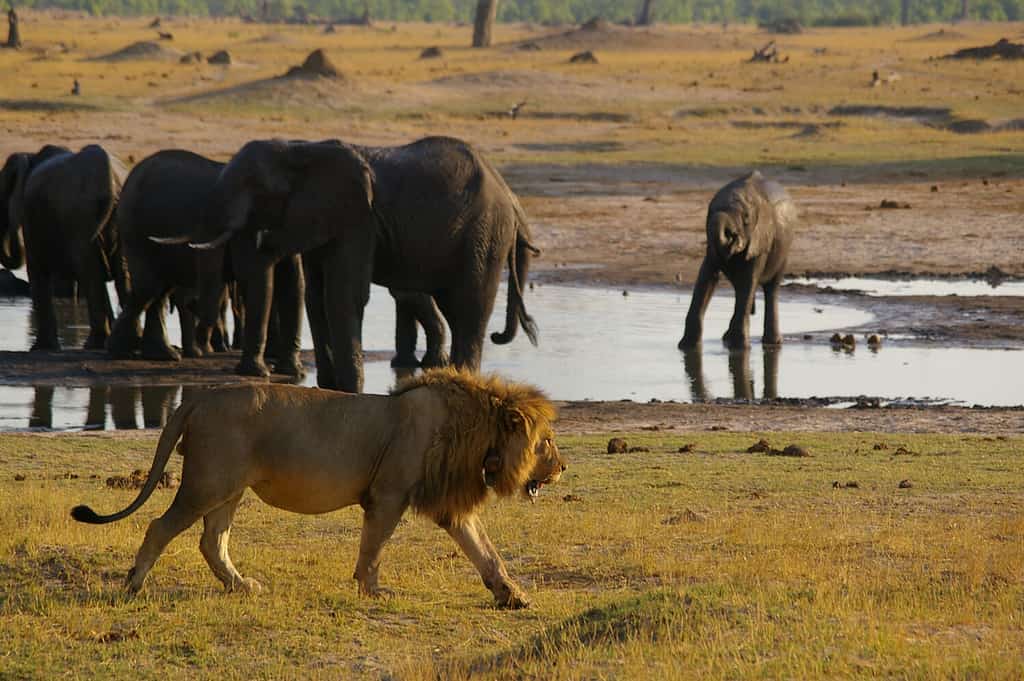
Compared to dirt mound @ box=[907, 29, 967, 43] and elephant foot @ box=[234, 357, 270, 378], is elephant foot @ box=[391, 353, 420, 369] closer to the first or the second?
elephant foot @ box=[234, 357, 270, 378]

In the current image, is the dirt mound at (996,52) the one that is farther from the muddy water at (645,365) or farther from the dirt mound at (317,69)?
the muddy water at (645,365)

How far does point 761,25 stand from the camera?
10188cm

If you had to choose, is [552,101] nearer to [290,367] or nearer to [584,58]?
[584,58]

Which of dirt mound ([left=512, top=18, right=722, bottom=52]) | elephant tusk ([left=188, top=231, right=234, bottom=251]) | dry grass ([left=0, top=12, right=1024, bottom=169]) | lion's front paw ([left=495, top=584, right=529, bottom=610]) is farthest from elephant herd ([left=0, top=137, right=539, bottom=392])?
dirt mound ([left=512, top=18, right=722, bottom=52])

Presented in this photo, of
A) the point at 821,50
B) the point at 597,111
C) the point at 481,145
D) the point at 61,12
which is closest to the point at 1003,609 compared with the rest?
the point at 481,145

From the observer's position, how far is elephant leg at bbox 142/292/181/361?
1825 centimetres

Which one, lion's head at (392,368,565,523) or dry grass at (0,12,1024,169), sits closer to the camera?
lion's head at (392,368,565,523)

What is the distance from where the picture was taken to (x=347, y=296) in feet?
52.7

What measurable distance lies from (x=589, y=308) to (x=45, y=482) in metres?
12.0

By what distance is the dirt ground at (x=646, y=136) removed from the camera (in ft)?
71.5

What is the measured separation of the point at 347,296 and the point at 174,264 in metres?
3.01

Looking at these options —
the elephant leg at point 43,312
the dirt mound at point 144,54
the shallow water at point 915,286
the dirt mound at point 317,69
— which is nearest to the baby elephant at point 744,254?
the shallow water at point 915,286

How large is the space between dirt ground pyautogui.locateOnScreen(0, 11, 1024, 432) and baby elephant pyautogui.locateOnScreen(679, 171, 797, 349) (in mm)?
1503

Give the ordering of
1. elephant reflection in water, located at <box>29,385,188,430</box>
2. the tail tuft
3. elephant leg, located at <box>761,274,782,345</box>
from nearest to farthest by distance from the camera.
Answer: the tail tuft → elephant reflection in water, located at <box>29,385,188,430</box> → elephant leg, located at <box>761,274,782,345</box>
